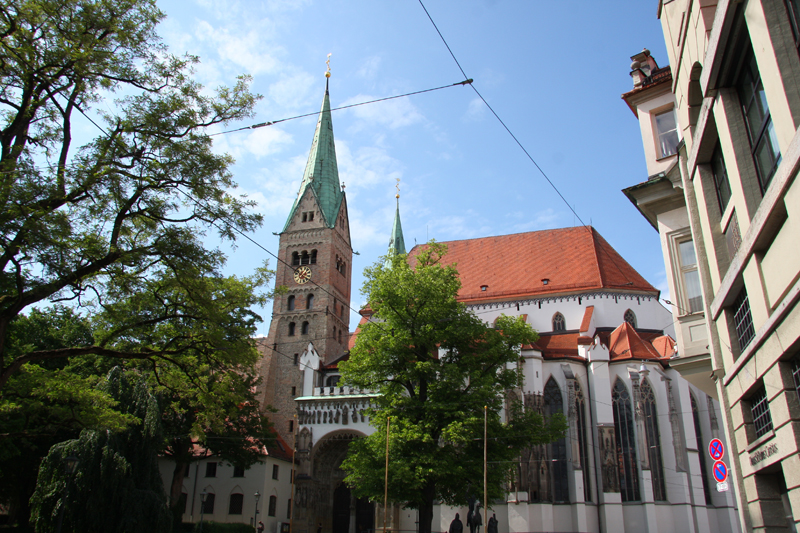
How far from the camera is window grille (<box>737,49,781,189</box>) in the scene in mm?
6844

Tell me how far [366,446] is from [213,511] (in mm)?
15362

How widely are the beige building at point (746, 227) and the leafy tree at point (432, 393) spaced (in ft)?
26.2

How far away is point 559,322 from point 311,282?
1583 cm

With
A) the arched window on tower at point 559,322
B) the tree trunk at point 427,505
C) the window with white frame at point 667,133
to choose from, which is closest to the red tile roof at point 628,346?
the arched window on tower at point 559,322

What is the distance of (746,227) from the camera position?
7.36 meters

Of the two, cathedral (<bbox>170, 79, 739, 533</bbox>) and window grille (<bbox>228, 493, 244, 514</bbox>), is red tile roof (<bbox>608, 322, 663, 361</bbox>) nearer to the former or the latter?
cathedral (<bbox>170, 79, 739, 533</bbox>)

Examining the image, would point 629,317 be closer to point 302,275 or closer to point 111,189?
point 302,275

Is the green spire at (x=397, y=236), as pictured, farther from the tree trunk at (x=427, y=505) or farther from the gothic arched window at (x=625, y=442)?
the tree trunk at (x=427, y=505)

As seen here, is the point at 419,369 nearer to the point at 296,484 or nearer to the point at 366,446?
the point at 366,446

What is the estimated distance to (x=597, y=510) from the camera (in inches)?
1073

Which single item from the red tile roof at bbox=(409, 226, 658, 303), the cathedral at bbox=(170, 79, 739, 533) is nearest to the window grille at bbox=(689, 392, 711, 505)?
the cathedral at bbox=(170, 79, 739, 533)

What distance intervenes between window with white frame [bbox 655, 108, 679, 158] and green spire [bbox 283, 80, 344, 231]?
30268 millimetres

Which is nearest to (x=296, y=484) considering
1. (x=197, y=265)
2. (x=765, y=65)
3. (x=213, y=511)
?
(x=213, y=511)

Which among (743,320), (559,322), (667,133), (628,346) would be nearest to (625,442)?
(628,346)
